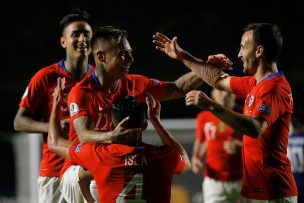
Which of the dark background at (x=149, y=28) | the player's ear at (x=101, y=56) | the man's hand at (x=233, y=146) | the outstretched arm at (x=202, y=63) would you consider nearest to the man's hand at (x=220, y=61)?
the outstretched arm at (x=202, y=63)

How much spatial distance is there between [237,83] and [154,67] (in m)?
8.71

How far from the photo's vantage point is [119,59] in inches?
157

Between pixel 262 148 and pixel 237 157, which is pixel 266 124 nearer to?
pixel 262 148

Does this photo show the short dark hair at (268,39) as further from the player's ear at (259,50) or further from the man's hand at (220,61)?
the man's hand at (220,61)

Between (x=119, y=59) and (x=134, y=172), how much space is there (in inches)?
44.0

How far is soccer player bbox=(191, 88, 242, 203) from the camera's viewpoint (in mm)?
6605

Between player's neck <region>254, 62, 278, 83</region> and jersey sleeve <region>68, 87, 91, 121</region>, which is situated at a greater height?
player's neck <region>254, 62, 278, 83</region>

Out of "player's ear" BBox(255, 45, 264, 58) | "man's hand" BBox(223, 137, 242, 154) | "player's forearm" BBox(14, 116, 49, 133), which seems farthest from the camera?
"man's hand" BBox(223, 137, 242, 154)

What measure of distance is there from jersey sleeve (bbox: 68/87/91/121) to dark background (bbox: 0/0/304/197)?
8445 mm

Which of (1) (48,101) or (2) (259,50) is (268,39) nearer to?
(2) (259,50)

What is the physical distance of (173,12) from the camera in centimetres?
1363

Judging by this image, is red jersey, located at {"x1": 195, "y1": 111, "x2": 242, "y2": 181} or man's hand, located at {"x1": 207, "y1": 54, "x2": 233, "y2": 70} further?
red jersey, located at {"x1": 195, "y1": 111, "x2": 242, "y2": 181}

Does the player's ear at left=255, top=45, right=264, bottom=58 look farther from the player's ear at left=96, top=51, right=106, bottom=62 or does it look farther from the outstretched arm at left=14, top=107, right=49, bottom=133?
the outstretched arm at left=14, top=107, right=49, bottom=133

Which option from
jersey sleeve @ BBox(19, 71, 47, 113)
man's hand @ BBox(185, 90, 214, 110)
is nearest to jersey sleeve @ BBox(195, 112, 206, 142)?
jersey sleeve @ BBox(19, 71, 47, 113)
